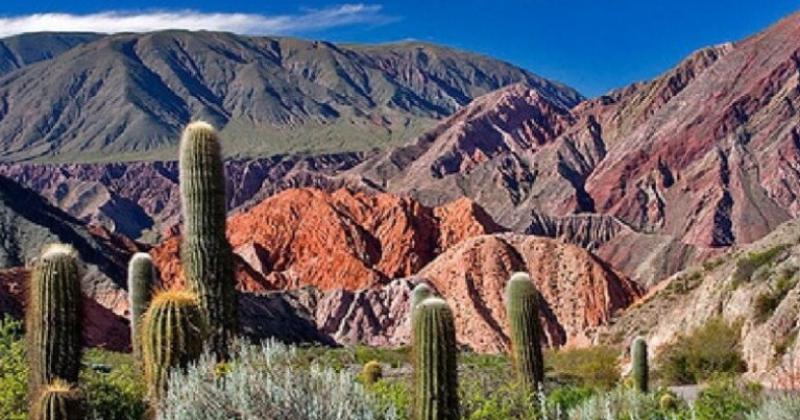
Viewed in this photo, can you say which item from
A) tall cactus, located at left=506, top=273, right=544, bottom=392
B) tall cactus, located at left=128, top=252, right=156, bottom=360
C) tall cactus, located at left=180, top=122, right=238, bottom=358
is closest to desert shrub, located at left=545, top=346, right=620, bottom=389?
tall cactus, located at left=506, top=273, right=544, bottom=392

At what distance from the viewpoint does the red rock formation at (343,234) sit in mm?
100938

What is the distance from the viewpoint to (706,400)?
19328 millimetres

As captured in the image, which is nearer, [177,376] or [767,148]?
[177,376]

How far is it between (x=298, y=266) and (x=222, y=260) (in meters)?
90.0

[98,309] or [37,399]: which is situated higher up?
[98,309]

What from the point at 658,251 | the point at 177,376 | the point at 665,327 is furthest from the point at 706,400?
the point at 658,251

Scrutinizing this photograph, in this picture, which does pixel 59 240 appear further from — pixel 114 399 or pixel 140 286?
pixel 114 399

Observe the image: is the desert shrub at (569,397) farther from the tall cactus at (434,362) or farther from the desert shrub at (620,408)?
the tall cactus at (434,362)

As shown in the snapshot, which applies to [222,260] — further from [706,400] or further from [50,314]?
[706,400]

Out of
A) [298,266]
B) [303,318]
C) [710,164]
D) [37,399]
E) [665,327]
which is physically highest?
[710,164]

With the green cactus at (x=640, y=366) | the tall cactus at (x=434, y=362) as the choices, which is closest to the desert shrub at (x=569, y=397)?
the green cactus at (x=640, y=366)

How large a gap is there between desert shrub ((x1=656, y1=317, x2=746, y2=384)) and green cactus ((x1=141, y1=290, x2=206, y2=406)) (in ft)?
105

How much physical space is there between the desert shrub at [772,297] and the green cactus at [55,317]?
34492 mm

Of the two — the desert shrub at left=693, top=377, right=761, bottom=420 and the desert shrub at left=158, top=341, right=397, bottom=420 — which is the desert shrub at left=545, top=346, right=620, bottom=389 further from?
the desert shrub at left=158, top=341, right=397, bottom=420
